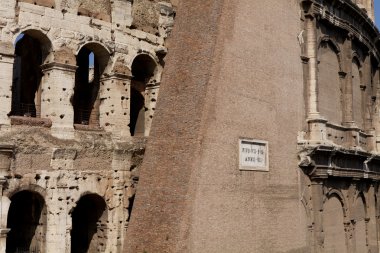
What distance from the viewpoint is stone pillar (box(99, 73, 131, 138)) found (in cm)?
1666

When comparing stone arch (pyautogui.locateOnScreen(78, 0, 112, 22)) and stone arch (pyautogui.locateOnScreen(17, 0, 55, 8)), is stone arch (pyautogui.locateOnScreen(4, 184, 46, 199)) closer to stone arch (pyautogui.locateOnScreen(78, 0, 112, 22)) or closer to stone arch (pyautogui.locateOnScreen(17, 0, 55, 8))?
stone arch (pyautogui.locateOnScreen(17, 0, 55, 8))

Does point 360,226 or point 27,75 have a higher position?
point 27,75

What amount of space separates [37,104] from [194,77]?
4608 millimetres

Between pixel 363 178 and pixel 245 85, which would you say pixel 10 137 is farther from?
pixel 363 178

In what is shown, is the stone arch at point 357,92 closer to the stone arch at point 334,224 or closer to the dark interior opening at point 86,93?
the stone arch at point 334,224

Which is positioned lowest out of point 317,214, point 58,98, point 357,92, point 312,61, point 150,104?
point 317,214

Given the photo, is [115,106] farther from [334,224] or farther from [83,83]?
[334,224]

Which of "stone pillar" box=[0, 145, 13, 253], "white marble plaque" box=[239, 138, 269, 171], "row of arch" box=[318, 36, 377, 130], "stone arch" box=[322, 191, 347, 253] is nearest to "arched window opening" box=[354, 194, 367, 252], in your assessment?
→ "stone arch" box=[322, 191, 347, 253]

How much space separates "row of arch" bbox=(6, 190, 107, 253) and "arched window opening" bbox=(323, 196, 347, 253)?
7349 millimetres

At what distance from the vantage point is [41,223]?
1498 cm

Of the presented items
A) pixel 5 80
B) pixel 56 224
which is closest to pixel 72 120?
pixel 5 80

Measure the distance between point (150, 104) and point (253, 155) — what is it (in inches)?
166

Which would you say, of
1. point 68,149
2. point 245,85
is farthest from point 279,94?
point 68,149

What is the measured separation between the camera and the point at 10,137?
556 inches
